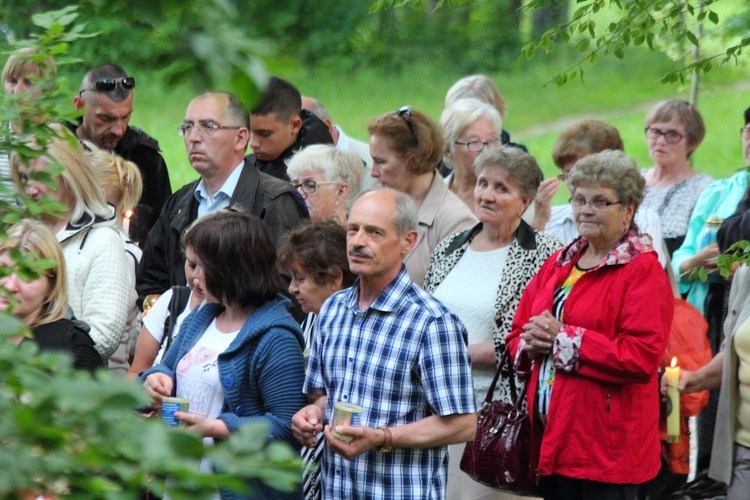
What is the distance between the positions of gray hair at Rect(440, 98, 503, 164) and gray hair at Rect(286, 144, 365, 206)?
824 mm

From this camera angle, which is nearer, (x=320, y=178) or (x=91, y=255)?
(x=91, y=255)

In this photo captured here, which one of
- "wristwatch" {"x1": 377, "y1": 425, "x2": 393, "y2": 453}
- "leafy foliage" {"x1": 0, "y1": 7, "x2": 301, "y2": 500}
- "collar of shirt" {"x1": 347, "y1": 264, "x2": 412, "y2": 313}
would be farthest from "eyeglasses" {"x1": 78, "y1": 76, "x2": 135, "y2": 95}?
"leafy foliage" {"x1": 0, "y1": 7, "x2": 301, "y2": 500}

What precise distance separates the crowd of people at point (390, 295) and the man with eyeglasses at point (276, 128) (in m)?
0.01

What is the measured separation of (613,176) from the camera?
518cm

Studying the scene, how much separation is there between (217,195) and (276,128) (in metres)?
0.86

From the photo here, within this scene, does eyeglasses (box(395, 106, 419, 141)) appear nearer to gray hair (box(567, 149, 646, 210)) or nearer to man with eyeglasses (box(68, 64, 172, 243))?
gray hair (box(567, 149, 646, 210))

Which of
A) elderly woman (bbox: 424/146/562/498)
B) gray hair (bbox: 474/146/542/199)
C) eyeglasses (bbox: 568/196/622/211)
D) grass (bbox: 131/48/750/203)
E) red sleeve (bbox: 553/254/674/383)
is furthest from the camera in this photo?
grass (bbox: 131/48/750/203)

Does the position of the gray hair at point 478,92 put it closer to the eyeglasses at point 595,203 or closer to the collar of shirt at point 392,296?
the eyeglasses at point 595,203

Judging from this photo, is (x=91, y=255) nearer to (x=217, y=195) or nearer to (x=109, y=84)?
(x=217, y=195)

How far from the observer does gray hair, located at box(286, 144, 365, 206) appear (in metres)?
6.33

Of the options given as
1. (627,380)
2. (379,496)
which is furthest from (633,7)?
(379,496)

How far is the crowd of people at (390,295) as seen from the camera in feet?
14.2

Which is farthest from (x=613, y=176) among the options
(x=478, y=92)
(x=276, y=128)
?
(x=478, y=92)

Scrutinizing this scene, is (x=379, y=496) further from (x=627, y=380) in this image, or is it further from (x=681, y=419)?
(x=681, y=419)
